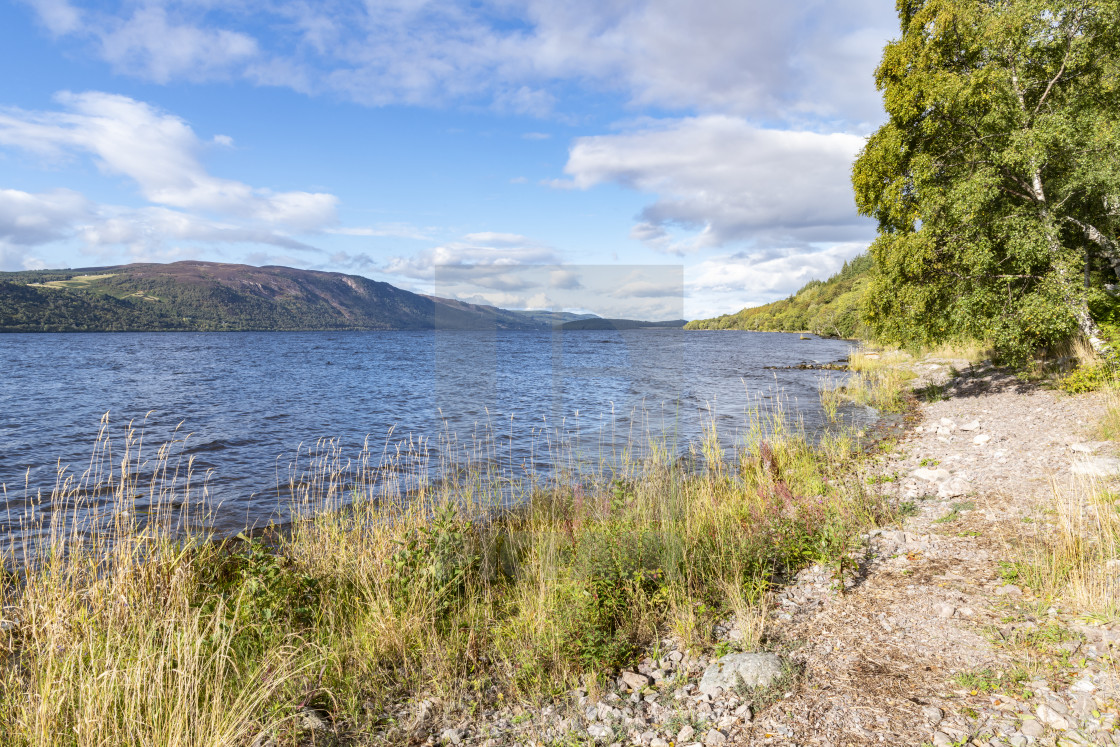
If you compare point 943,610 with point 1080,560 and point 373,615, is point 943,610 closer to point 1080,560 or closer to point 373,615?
point 1080,560

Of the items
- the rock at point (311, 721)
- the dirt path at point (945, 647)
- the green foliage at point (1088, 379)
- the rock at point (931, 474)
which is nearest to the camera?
the dirt path at point (945, 647)

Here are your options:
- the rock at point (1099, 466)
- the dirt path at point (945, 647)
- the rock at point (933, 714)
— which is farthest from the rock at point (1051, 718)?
the rock at point (1099, 466)

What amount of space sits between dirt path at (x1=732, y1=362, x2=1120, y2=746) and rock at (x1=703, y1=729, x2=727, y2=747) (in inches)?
7.8

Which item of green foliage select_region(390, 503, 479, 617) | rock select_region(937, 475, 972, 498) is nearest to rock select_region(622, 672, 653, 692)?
green foliage select_region(390, 503, 479, 617)

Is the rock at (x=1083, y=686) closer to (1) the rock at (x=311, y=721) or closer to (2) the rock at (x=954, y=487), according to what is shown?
(2) the rock at (x=954, y=487)

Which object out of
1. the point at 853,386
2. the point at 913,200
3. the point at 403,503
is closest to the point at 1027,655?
the point at 403,503

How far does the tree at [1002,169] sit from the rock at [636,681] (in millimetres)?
15404

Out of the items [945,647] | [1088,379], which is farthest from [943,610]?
[1088,379]

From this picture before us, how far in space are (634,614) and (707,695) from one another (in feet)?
4.26

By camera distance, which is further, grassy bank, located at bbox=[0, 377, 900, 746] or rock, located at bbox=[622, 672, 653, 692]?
rock, located at bbox=[622, 672, 653, 692]

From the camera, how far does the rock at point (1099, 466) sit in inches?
316

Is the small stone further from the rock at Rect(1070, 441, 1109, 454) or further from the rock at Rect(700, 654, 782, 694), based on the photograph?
the rock at Rect(1070, 441, 1109, 454)

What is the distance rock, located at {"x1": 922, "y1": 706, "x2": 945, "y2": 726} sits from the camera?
12.4ft

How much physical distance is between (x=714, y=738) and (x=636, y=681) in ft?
3.26
